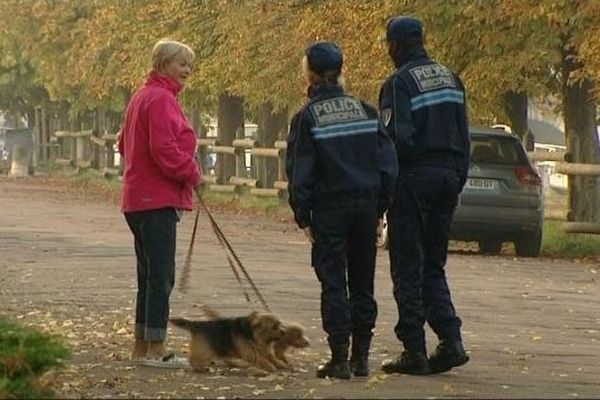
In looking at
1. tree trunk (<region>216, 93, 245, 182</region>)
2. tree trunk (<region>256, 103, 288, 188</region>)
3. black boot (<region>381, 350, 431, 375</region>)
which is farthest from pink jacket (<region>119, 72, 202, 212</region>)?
tree trunk (<region>216, 93, 245, 182</region>)

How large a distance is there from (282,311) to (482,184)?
10005 mm

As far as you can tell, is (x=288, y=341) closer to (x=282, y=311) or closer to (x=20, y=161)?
(x=282, y=311)

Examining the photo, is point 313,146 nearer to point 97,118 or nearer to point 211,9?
point 211,9

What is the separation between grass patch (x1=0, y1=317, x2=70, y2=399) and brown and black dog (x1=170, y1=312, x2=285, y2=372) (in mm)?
1599

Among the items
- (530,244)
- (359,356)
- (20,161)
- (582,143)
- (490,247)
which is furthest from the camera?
(20,161)

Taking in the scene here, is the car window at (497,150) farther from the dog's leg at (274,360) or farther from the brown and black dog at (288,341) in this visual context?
the dog's leg at (274,360)

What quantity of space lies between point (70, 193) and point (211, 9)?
1111cm

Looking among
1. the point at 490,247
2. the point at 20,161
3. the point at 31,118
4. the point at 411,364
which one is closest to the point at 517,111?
the point at 490,247

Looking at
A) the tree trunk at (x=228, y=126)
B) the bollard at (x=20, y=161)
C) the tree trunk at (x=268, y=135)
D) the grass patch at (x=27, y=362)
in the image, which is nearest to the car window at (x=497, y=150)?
the grass patch at (x=27, y=362)

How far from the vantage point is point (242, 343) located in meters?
11.1

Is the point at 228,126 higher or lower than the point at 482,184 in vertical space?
higher

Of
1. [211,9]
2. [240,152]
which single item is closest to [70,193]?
[240,152]

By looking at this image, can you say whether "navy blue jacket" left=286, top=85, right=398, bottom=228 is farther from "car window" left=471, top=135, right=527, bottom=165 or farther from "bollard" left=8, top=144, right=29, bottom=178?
"bollard" left=8, top=144, right=29, bottom=178

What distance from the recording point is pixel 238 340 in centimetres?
1113
